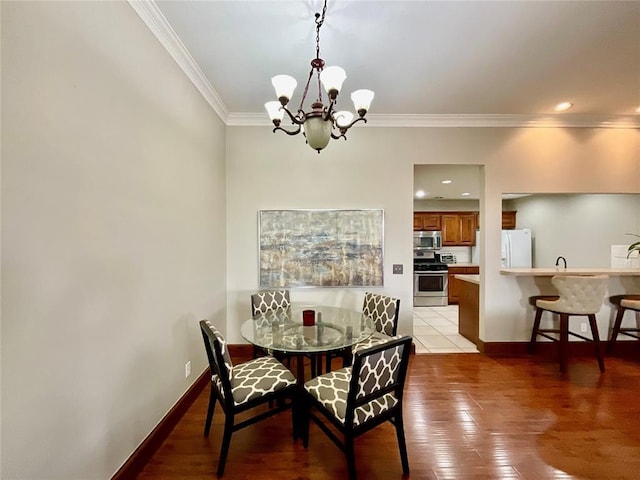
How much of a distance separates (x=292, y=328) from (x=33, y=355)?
1.49 metres

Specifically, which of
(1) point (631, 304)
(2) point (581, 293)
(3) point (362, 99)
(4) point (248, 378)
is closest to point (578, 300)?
(2) point (581, 293)

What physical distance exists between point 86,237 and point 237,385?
4.01 feet

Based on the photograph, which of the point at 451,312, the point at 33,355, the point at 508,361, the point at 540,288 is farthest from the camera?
the point at 451,312

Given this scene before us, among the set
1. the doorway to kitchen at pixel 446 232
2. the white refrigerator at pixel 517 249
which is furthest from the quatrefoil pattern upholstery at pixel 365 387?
the white refrigerator at pixel 517 249

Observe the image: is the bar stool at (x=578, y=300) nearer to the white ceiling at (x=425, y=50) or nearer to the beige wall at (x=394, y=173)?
the beige wall at (x=394, y=173)

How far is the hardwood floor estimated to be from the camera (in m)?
1.74

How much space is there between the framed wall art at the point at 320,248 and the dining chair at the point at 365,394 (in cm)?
168

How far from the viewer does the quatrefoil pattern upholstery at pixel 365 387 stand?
1510 millimetres

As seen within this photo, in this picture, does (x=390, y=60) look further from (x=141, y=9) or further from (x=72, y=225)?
(x=72, y=225)

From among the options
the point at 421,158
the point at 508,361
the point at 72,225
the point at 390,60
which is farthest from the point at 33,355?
the point at 508,361

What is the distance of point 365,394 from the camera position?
156 cm

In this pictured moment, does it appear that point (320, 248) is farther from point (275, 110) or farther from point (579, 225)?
point (579, 225)

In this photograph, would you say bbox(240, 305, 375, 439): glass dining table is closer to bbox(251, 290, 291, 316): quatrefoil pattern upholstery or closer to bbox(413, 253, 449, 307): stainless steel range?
bbox(251, 290, 291, 316): quatrefoil pattern upholstery

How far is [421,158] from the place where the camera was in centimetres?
347
